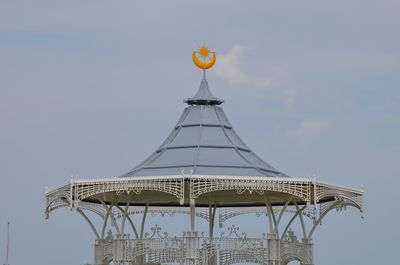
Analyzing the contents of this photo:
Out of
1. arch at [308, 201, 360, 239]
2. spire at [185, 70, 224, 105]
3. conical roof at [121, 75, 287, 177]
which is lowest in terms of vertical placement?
arch at [308, 201, 360, 239]

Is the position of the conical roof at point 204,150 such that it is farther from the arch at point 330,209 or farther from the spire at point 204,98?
the arch at point 330,209

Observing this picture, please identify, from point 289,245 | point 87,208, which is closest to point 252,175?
point 289,245

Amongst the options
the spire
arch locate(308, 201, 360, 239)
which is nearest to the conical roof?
the spire

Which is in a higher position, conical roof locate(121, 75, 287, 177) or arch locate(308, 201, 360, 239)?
conical roof locate(121, 75, 287, 177)

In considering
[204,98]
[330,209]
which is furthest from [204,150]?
[330,209]

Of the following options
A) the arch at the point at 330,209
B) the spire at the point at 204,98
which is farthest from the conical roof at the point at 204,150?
the arch at the point at 330,209

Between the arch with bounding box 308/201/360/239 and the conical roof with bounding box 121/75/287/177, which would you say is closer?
the conical roof with bounding box 121/75/287/177

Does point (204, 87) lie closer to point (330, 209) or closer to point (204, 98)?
point (204, 98)

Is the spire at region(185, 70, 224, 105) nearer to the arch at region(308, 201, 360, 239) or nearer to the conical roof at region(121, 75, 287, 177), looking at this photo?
the conical roof at region(121, 75, 287, 177)

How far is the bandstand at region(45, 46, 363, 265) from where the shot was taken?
168ft

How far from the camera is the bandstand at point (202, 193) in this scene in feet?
168

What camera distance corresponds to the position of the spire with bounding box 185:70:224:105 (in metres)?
56.7

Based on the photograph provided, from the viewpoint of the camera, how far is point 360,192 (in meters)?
54.0

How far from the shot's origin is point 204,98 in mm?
56656
